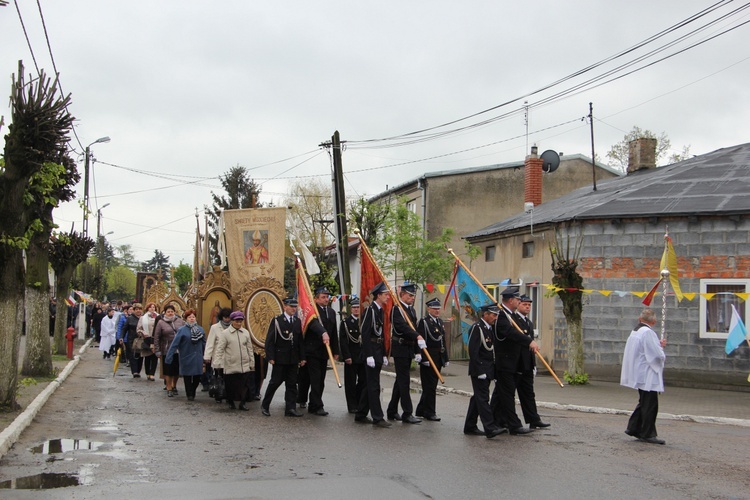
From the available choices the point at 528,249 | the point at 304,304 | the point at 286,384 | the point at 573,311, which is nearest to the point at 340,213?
the point at 528,249

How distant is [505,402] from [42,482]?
625 cm

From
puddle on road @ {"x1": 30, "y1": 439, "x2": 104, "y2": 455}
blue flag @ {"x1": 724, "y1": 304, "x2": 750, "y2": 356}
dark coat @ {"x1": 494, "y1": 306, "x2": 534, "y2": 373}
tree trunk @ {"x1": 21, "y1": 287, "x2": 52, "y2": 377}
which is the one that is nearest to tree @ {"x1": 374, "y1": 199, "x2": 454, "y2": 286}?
blue flag @ {"x1": 724, "y1": 304, "x2": 750, "y2": 356}

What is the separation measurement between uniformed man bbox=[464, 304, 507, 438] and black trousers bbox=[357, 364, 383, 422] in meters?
1.39

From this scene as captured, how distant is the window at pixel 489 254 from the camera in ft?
93.0

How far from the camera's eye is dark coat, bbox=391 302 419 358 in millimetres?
12547

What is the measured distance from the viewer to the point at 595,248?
21891 mm

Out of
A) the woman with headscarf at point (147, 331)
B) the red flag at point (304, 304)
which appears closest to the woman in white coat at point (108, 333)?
the woman with headscarf at point (147, 331)

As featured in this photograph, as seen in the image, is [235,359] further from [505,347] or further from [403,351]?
[505,347]

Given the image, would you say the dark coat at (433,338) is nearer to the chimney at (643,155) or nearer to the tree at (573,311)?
the tree at (573,311)

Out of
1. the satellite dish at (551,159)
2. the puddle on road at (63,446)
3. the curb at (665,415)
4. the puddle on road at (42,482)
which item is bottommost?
the curb at (665,415)

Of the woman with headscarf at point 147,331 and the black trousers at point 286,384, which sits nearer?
the black trousers at point 286,384

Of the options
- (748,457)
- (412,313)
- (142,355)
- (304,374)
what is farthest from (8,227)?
(748,457)

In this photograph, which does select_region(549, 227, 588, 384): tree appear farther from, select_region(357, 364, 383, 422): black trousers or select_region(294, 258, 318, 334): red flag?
select_region(357, 364, 383, 422): black trousers

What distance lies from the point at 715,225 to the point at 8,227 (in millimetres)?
15935
